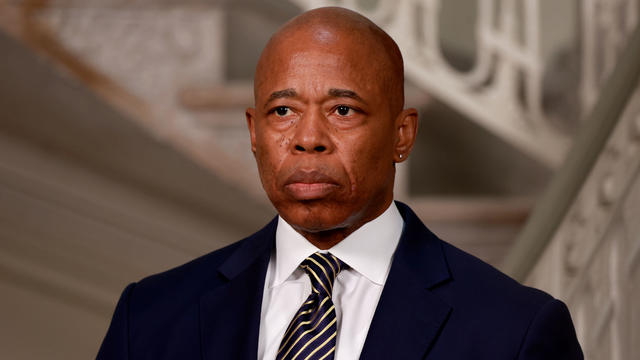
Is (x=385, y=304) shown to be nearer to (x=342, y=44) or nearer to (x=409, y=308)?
(x=409, y=308)

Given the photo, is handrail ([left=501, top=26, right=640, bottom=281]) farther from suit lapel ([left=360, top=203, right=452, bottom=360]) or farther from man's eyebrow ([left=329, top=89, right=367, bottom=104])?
man's eyebrow ([left=329, top=89, right=367, bottom=104])

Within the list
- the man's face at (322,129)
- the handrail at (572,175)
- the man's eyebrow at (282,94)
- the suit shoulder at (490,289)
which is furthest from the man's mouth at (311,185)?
the handrail at (572,175)

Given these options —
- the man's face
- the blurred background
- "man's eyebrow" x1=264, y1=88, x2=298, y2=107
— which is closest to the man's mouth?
the man's face

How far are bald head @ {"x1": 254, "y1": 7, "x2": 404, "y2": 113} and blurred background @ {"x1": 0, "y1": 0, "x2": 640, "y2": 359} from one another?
2368 millimetres

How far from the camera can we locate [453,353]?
4.25 ft

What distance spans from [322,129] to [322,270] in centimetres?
21

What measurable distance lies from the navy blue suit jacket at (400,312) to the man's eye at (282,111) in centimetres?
25

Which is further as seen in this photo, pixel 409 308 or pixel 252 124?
pixel 252 124

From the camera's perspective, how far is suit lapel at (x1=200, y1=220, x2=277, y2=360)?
4.43 feet

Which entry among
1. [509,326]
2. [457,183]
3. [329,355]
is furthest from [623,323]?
[457,183]

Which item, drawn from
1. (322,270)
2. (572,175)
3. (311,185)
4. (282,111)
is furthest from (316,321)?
(572,175)

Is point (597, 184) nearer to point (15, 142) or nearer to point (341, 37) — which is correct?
point (341, 37)

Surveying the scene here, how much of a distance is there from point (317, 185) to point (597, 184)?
1.33 metres

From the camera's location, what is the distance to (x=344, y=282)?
4.56 feet
